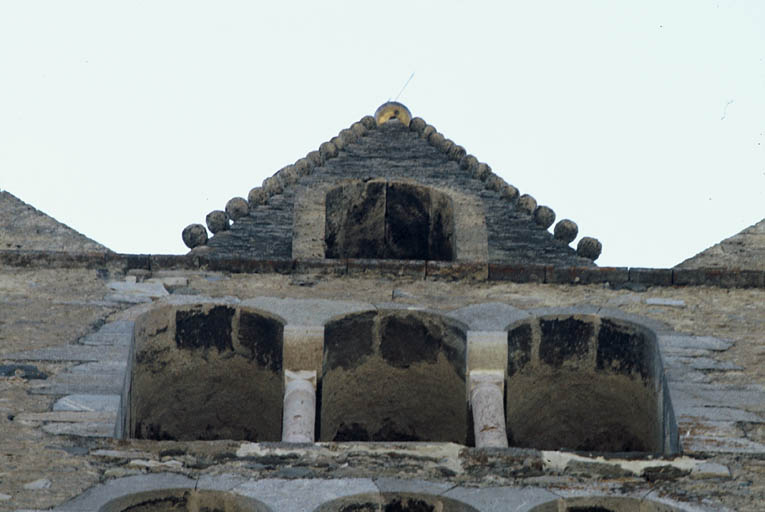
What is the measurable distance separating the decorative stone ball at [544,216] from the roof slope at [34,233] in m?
3.58

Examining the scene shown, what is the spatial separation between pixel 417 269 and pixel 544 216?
9.91 ft

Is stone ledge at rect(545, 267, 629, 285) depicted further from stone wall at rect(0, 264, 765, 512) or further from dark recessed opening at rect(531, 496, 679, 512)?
dark recessed opening at rect(531, 496, 679, 512)

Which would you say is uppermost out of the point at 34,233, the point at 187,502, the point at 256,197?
the point at 256,197

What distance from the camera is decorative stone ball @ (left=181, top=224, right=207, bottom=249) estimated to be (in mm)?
14180

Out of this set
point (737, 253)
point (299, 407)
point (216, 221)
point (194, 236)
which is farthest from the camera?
point (216, 221)

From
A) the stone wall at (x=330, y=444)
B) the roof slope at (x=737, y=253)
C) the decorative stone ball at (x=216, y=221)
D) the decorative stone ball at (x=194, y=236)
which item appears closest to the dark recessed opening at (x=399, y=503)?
the stone wall at (x=330, y=444)

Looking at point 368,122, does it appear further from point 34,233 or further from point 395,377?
point 395,377

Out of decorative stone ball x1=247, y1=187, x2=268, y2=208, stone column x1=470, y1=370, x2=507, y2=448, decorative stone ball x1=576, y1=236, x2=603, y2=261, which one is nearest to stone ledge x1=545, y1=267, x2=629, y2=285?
stone column x1=470, y1=370, x2=507, y2=448

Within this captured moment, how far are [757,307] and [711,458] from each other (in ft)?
9.07

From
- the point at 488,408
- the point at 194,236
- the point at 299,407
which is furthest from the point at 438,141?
the point at 299,407

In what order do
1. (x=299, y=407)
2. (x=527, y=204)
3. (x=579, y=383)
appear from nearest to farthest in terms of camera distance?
(x=299, y=407)
(x=579, y=383)
(x=527, y=204)

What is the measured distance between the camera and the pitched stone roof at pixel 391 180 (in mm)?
14219

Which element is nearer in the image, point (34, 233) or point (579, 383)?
point (579, 383)

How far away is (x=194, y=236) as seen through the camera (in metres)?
14.2
